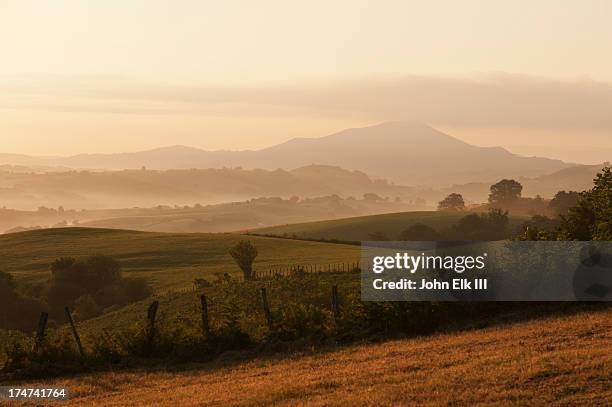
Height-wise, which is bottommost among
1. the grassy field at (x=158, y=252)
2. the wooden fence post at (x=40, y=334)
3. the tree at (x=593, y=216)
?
the grassy field at (x=158, y=252)

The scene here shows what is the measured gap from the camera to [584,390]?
18344mm

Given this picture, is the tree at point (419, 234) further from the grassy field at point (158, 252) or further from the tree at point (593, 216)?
the tree at point (593, 216)

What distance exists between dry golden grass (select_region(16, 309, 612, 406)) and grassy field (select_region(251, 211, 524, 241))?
139 metres

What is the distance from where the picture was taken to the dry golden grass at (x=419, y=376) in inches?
744

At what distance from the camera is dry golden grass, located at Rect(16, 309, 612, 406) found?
18906 mm

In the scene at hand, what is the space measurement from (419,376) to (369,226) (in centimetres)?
Result: 15968

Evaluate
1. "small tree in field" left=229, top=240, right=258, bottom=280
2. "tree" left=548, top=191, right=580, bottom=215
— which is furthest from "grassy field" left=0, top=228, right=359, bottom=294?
"tree" left=548, top=191, right=580, bottom=215

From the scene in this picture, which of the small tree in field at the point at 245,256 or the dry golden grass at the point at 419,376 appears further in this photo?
the small tree in field at the point at 245,256

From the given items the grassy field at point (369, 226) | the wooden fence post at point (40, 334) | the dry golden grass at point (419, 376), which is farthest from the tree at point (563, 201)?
the wooden fence post at point (40, 334)

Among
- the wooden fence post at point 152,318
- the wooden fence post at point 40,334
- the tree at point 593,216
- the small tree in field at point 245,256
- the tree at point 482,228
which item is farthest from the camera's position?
the tree at point 482,228

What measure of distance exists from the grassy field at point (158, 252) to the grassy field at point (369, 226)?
3802 cm

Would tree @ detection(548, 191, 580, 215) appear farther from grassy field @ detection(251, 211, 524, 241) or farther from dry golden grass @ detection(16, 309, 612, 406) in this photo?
dry golden grass @ detection(16, 309, 612, 406)

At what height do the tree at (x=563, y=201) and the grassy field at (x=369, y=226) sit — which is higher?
the tree at (x=563, y=201)

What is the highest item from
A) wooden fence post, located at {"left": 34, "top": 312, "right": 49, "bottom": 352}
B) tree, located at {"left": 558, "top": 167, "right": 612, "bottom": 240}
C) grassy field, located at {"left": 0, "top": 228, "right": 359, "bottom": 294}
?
tree, located at {"left": 558, "top": 167, "right": 612, "bottom": 240}
